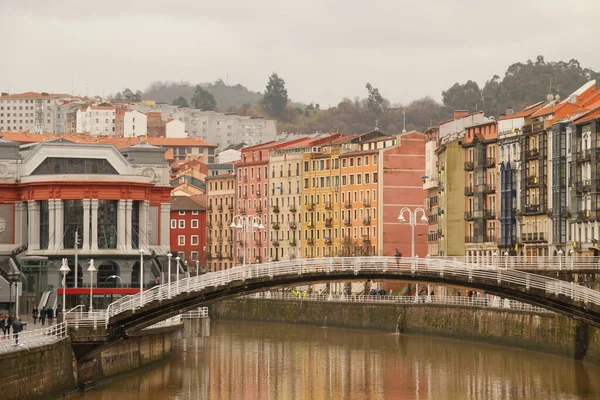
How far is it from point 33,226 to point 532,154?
116 ft

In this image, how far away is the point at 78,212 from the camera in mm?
114562

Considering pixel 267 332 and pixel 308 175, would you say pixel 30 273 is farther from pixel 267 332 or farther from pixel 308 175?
pixel 308 175

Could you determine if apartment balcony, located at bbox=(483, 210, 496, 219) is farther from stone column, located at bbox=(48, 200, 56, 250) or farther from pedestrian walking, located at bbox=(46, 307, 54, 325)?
pedestrian walking, located at bbox=(46, 307, 54, 325)

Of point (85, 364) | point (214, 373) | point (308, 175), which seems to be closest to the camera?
point (85, 364)

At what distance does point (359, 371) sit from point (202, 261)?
103620mm

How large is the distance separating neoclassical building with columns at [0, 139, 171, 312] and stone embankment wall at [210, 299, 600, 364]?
62.1 feet

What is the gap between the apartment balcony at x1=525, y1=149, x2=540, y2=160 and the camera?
123 meters

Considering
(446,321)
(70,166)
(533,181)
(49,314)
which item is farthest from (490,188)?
(49,314)

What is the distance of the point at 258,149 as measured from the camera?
187500mm

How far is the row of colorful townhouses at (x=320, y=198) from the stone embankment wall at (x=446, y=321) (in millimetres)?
7807

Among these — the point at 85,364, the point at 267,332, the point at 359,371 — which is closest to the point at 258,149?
the point at 267,332

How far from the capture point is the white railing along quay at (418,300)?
107 metres

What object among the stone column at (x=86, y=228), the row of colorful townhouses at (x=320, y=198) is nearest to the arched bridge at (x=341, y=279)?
the stone column at (x=86, y=228)

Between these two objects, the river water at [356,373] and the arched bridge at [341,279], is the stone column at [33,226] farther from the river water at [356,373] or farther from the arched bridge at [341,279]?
the arched bridge at [341,279]
